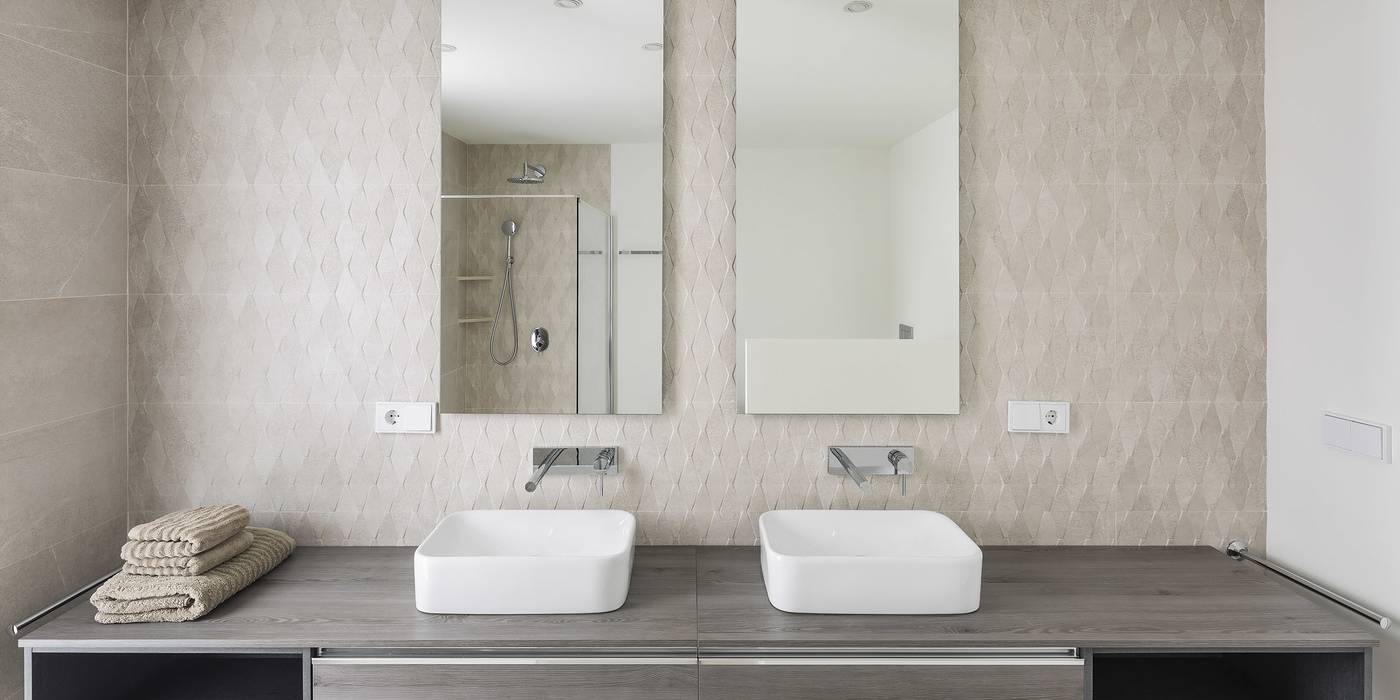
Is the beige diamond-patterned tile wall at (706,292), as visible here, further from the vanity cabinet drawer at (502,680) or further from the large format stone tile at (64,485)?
the vanity cabinet drawer at (502,680)

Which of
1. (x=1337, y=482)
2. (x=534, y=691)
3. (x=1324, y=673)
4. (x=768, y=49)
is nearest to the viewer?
(x=534, y=691)

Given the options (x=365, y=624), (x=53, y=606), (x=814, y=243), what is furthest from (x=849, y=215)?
(x=53, y=606)

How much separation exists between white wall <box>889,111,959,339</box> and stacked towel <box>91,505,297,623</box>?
1575mm

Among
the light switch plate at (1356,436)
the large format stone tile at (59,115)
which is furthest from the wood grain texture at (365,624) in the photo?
the light switch plate at (1356,436)

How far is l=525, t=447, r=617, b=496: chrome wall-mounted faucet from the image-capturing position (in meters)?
1.95

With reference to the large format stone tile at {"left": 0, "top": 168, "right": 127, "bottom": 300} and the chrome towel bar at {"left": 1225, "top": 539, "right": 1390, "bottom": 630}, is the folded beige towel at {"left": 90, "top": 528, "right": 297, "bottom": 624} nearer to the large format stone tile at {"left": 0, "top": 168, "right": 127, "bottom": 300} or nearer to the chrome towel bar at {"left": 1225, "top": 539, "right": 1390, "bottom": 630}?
the large format stone tile at {"left": 0, "top": 168, "right": 127, "bottom": 300}

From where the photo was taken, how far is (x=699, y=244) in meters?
1.96

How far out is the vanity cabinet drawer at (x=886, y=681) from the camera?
147 centimetres

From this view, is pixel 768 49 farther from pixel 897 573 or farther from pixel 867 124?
pixel 897 573

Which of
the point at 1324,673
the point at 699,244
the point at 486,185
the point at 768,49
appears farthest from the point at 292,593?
the point at 1324,673

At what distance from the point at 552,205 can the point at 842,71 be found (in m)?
0.78

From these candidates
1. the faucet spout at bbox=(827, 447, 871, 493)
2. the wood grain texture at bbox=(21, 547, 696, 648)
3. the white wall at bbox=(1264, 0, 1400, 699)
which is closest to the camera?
the wood grain texture at bbox=(21, 547, 696, 648)

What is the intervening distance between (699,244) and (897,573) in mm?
898

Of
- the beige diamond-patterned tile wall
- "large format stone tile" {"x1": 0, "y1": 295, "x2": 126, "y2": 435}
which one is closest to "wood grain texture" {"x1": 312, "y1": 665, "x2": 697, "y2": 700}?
the beige diamond-patterned tile wall
